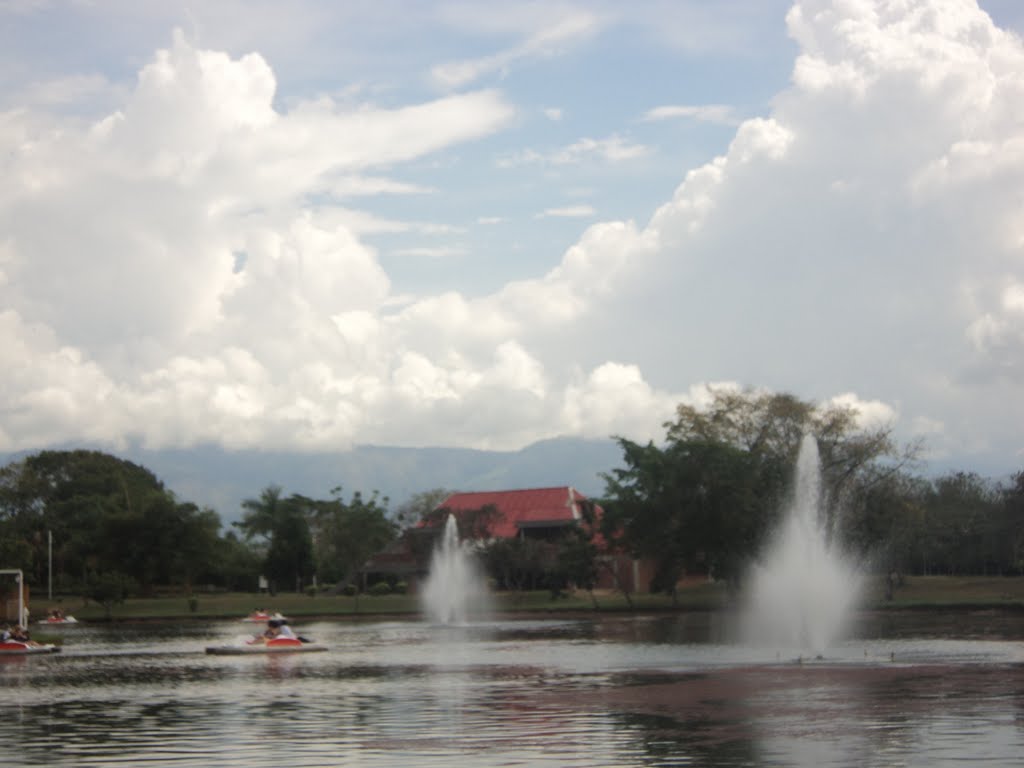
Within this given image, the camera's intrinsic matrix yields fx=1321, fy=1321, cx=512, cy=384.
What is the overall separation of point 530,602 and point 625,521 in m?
→ 13.1

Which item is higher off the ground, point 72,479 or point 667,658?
point 72,479

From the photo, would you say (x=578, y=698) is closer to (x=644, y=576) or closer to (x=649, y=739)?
(x=649, y=739)

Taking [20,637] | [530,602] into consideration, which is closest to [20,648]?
[20,637]

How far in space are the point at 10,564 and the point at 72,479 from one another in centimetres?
5476

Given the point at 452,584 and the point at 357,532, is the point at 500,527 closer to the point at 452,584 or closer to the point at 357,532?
the point at 357,532

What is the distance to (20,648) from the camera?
1967 inches

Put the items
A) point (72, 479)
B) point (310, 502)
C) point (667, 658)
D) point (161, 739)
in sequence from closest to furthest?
1. point (161, 739)
2. point (667, 658)
3. point (310, 502)
4. point (72, 479)

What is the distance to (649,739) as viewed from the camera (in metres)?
20.7

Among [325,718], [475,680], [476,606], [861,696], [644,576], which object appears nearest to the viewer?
[325,718]

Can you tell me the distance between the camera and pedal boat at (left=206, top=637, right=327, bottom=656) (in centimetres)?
4604

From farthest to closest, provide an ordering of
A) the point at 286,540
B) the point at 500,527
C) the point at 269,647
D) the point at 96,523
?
1. the point at 286,540
2. the point at 500,527
3. the point at 96,523
4. the point at 269,647

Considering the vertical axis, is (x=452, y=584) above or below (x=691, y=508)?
below

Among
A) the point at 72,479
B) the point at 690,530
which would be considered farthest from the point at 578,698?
the point at 72,479

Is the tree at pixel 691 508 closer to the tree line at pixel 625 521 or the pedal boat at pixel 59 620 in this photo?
the tree line at pixel 625 521
